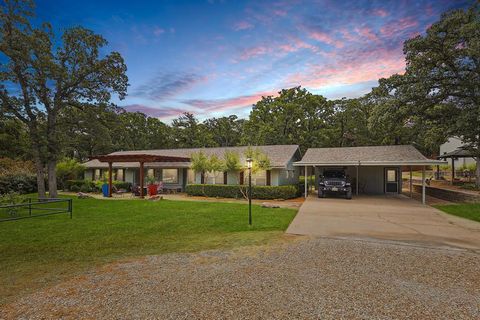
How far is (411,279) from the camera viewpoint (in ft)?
15.5

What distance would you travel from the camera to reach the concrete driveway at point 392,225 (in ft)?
25.1

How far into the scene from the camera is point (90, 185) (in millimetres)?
23812

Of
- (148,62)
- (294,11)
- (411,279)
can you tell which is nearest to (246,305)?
(411,279)

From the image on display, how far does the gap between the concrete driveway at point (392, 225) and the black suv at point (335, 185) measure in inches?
182

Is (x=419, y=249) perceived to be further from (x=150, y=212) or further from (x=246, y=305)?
(x=150, y=212)

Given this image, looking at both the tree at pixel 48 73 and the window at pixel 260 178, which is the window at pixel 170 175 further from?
the tree at pixel 48 73

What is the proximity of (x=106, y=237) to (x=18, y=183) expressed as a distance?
848 inches

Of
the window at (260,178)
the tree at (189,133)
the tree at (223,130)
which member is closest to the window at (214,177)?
the window at (260,178)

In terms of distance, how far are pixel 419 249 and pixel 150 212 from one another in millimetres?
11025

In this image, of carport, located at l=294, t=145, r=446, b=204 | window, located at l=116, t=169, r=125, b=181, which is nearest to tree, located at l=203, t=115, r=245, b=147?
window, located at l=116, t=169, r=125, b=181

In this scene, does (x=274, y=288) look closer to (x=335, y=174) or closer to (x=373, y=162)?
(x=373, y=162)

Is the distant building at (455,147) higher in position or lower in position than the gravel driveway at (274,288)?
higher

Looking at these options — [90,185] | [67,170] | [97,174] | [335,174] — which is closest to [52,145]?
[90,185]

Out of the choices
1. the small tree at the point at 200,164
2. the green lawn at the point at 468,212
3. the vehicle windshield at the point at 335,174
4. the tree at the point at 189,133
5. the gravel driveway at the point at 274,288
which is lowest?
the green lawn at the point at 468,212
